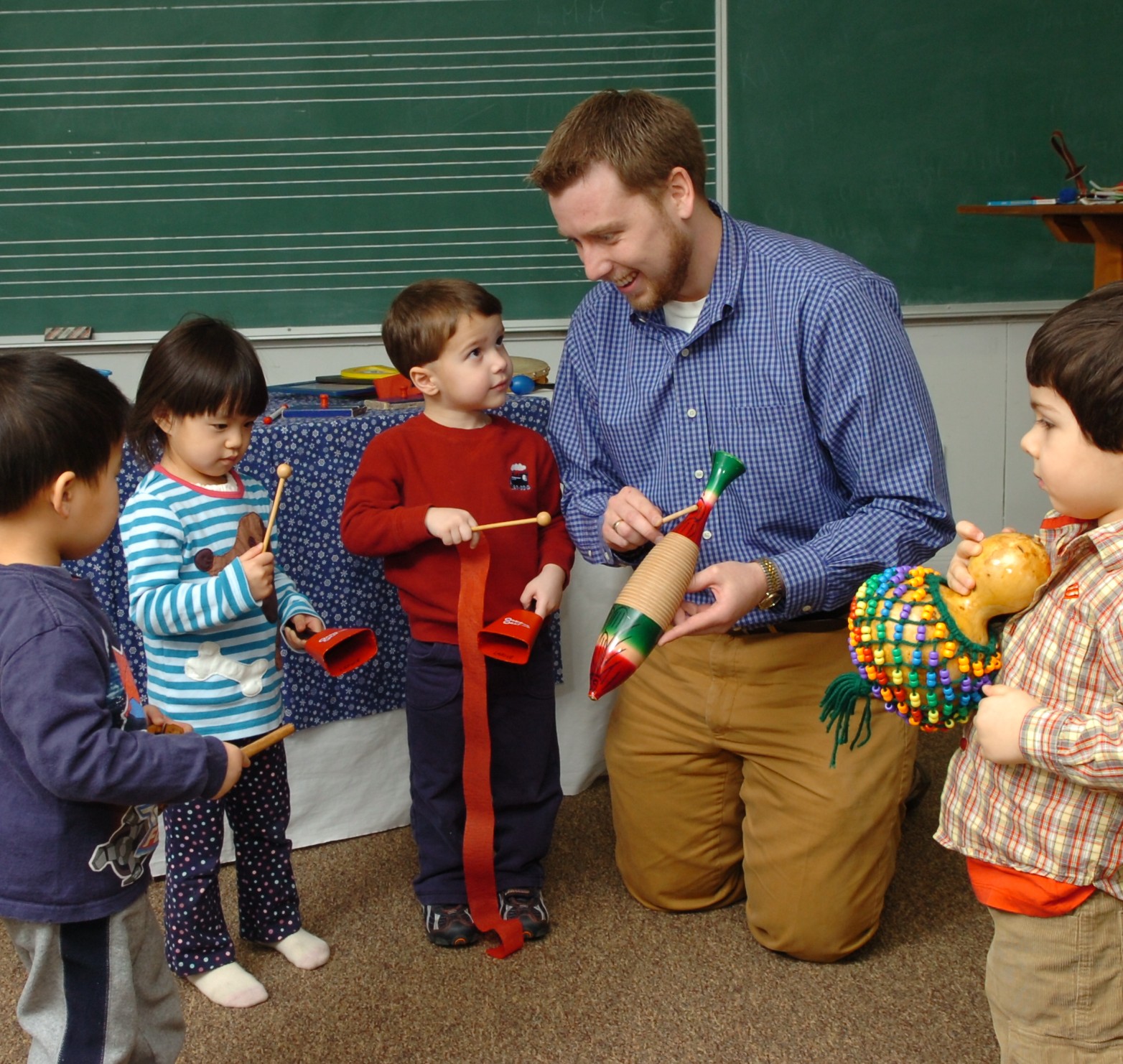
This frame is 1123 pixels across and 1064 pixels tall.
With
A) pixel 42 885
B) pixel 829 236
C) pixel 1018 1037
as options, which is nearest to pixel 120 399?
pixel 42 885

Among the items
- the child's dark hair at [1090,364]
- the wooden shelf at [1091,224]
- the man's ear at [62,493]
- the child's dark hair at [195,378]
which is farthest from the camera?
the wooden shelf at [1091,224]

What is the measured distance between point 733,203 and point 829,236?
0.29m

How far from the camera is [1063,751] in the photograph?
3.42 ft

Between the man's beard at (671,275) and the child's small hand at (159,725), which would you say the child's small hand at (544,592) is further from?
the child's small hand at (159,725)

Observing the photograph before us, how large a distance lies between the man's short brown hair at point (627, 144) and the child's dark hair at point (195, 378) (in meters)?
0.53

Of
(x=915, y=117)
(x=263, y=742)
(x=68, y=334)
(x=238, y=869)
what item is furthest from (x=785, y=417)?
(x=68, y=334)

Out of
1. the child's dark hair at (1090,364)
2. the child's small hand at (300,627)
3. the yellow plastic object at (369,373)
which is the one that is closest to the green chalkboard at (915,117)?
the yellow plastic object at (369,373)

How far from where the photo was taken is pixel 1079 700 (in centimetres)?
109

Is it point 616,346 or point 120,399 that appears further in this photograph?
point 616,346

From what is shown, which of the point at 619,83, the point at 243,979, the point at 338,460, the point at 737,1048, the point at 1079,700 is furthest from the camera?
the point at 619,83

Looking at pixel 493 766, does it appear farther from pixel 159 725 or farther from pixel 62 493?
pixel 62 493

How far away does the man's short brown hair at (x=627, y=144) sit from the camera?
5.49 feet

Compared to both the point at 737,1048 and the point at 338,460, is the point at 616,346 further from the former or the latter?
the point at 737,1048

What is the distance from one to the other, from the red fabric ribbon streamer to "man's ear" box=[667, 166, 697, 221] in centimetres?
59
